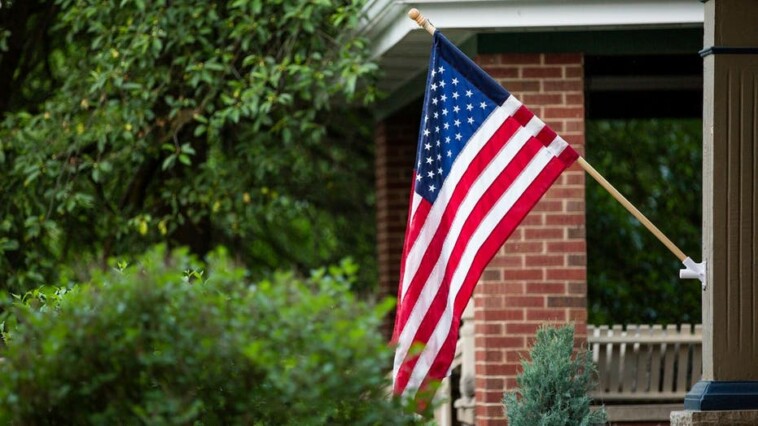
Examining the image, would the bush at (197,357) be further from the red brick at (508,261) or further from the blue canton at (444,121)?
the red brick at (508,261)

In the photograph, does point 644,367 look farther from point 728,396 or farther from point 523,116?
point 728,396

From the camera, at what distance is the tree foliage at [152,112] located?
10.6 m

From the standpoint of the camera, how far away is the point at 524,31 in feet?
29.9

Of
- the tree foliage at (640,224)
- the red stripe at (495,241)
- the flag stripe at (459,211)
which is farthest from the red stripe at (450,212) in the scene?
the tree foliage at (640,224)

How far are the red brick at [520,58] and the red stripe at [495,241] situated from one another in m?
1.71

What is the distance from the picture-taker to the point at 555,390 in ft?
26.3

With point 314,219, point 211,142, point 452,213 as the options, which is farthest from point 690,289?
point 452,213

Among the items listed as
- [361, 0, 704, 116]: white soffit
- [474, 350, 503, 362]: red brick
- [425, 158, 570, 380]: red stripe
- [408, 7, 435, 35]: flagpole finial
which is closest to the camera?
[425, 158, 570, 380]: red stripe

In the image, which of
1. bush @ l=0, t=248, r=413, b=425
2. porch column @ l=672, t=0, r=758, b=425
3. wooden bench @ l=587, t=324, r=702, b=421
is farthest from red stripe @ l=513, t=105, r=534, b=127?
bush @ l=0, t=248, r=413, b=425

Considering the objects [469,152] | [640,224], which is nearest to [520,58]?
[469,152]

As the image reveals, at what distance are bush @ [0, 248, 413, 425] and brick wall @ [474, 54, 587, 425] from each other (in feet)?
12.8

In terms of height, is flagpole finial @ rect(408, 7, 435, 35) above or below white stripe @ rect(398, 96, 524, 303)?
above

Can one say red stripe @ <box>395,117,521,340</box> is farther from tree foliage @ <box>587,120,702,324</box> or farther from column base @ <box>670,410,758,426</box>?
tree foliage @ <box>587,120,702,324</box>

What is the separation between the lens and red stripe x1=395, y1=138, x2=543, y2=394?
299 inches
